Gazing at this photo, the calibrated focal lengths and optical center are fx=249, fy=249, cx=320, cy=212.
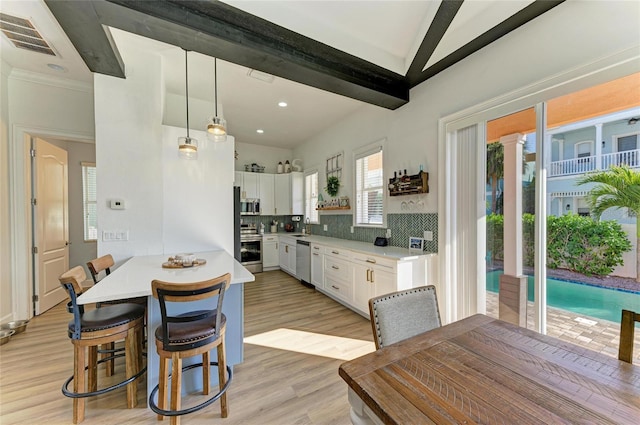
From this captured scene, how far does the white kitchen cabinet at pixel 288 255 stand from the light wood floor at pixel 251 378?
1.87 m

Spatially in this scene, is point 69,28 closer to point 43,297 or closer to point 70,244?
point 43,297

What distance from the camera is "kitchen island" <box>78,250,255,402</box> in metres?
1.59

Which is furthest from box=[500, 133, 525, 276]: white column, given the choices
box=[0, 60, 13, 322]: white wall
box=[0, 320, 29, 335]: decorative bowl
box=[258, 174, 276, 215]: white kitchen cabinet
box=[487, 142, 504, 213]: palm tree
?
box=[0, 60, 13, 322]: white wall

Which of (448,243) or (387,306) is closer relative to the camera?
(387,306)

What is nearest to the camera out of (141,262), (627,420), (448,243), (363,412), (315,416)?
(627,420)

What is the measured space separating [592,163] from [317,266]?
3.52 metres

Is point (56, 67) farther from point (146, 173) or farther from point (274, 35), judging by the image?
point (274, 35)

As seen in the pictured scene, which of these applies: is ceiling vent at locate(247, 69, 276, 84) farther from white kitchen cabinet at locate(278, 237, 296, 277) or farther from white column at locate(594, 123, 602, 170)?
white column at locate(594, 123, 602, 170)

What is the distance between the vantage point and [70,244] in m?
4.57

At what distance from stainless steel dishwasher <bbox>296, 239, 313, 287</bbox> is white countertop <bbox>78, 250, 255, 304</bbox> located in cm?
216

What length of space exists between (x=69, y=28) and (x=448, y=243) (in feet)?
13.0

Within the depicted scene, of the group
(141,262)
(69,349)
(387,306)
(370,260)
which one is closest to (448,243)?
(370,260)

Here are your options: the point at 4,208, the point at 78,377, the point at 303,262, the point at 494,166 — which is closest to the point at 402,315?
the point at 494,166

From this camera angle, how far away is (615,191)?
179cm
